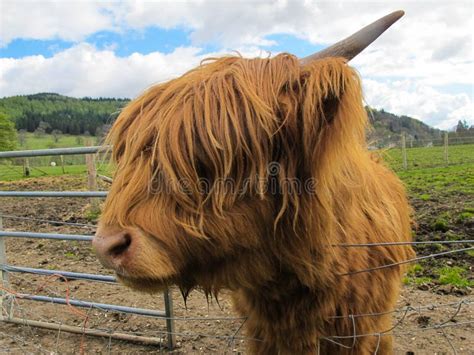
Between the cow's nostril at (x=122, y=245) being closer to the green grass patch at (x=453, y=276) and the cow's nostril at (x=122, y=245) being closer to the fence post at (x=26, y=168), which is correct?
the green grass patch at (x=453, y=276)

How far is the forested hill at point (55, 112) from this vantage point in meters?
86.6

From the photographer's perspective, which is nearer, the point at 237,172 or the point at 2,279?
the point at 237,172

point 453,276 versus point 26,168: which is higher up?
point 26,168

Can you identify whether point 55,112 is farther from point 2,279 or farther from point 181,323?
point 181,323

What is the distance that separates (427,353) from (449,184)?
29.3 ft

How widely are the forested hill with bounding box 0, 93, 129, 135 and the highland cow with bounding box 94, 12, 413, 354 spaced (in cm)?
7848

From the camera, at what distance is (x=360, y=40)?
1539 millimetres

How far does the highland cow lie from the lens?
4.28ft

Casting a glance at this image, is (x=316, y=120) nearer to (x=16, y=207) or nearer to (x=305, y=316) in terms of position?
(x=305, y=316)

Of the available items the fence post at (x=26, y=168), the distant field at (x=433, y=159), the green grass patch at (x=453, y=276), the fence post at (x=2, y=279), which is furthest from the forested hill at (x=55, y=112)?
the green grass patch at (x=453, y=276)

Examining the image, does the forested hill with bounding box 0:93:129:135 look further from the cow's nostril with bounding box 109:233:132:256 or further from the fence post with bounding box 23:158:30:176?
the cow's nostril with bounding box 109:233:132:256

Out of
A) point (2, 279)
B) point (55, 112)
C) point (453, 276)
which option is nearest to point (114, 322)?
point (2, 279)

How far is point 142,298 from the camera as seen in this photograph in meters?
4.48

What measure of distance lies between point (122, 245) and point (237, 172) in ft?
1.39
